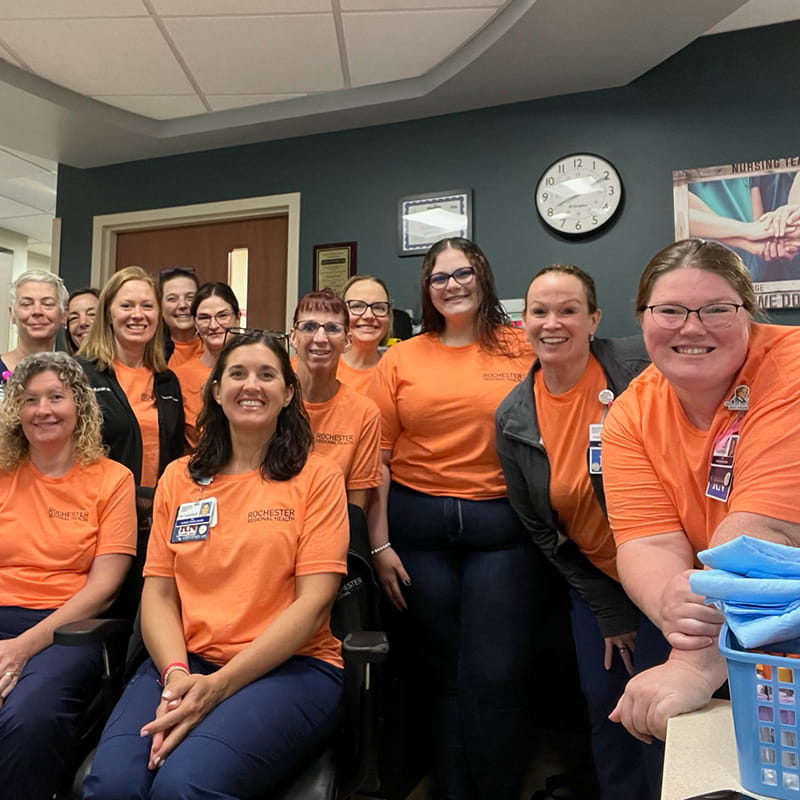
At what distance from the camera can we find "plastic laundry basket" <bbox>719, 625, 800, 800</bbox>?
26.4 inches

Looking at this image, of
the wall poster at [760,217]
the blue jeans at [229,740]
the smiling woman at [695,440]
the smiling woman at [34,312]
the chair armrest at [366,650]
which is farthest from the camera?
the wall poster at [760,217]

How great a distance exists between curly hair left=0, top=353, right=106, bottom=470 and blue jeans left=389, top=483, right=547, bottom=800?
3.10 ft

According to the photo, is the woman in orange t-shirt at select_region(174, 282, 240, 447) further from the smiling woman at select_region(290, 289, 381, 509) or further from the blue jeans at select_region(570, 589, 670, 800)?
the blue jeans at select_region(570, 589, 670, 800)

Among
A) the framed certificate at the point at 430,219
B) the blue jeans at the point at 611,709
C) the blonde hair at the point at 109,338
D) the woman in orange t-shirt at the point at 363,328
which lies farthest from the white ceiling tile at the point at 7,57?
the blue jeans at the point at 611,709

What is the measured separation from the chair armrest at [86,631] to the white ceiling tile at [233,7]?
7.91ft

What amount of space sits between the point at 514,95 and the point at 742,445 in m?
2.80

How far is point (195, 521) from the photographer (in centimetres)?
166

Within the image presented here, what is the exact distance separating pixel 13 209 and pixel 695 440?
6428 millimetres

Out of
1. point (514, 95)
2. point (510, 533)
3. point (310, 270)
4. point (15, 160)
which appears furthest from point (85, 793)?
point (15, 160)

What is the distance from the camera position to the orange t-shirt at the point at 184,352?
288cm

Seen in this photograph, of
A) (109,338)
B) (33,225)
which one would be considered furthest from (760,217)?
(33,225)

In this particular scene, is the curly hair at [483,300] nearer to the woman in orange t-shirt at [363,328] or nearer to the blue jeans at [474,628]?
the woman in orange t-shirt at [363,328]

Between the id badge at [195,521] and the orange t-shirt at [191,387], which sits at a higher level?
the orange t-shirt at [191,387]

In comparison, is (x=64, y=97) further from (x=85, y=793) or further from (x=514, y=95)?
(x=85, y=793)
